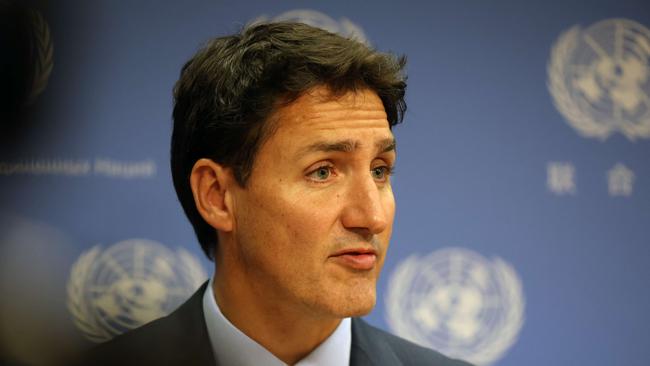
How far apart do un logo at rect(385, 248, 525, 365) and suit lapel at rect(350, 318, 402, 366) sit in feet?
1.64

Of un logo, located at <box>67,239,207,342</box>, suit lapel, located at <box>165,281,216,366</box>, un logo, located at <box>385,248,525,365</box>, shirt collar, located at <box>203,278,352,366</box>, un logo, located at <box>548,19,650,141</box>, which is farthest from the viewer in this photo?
un logo, located at <box>548,19,650,141</box>

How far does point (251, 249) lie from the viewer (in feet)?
5.95

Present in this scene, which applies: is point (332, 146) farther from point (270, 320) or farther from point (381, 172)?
point (270, 320)

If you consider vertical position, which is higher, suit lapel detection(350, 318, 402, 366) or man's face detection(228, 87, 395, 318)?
man's face detection(228, 87, 395, 318)

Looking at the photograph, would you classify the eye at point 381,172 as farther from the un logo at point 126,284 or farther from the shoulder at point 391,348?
the un logo at point 126,284

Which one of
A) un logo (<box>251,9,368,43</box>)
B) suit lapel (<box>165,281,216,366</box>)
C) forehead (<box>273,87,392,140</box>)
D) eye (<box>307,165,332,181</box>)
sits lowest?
suit lapel (<box>165,281,216,366</box>)

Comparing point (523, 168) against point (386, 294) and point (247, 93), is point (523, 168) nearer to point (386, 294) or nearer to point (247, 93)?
point (386, 294)

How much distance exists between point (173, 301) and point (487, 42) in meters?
1.56

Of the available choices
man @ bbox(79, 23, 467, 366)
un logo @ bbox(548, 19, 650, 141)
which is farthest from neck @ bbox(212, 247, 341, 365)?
un logo @ bbox(548, 19, 650, 141)

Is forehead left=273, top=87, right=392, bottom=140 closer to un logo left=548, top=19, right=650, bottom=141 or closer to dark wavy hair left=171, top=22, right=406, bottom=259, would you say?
dark wavy hair left=171, top=22, right=406, bottom=259

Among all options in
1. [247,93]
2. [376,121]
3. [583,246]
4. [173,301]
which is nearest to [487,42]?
[583,246]

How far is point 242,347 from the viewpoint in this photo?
1.84 metres

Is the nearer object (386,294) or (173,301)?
(173,301)

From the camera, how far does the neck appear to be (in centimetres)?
185
